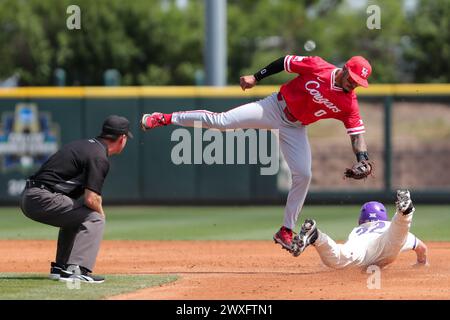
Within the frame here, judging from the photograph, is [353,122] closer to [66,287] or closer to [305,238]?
[305,238]

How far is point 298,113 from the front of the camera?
9438mm

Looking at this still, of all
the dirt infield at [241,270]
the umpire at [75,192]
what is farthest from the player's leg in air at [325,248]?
the umpire at [75,192]

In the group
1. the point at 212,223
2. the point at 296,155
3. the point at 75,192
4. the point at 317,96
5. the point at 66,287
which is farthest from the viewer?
the point at 212,223

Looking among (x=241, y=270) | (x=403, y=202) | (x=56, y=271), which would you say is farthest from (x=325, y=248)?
(x=56, y=271)

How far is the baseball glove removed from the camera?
8953mm

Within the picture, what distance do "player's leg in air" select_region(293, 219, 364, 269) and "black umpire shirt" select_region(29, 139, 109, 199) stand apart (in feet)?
5.32

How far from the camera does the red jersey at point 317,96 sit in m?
9.22

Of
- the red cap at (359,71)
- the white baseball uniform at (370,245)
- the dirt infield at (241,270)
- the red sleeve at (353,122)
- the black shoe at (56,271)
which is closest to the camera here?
the dirt infield at (241,270)

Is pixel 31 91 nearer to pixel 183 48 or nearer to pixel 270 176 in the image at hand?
pixel 270 176

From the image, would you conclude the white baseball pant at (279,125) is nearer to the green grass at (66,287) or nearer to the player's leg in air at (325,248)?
the player's leg in air at (325,248)

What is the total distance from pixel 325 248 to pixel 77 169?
207 centimetres

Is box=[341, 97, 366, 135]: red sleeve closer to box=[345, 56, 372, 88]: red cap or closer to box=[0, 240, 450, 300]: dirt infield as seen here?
box=[345, 56, 372, 88]: red cap

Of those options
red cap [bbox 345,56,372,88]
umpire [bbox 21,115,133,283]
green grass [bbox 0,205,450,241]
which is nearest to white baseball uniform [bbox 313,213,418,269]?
→ red cap [bbox 345,56,372,88]

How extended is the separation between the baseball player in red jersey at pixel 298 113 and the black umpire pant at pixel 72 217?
1168 mm
